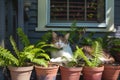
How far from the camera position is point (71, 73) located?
3.62 m

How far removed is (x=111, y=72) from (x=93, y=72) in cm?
29

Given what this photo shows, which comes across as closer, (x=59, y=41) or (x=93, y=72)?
(x=93, y=72)

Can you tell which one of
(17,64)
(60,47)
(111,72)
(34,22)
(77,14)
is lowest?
(111,72)

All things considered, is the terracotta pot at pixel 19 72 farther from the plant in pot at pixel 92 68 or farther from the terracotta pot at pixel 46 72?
the plant in pot at pixel 92 68

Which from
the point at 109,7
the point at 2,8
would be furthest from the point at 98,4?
the point at 2,8

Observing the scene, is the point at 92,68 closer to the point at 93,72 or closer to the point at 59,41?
the point at 93,72

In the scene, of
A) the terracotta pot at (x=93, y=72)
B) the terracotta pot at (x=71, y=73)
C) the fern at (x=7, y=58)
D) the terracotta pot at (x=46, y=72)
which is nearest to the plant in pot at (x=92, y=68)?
the terracotta pot at (x=93, y=72)

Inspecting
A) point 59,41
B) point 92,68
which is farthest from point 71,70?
point 59,41

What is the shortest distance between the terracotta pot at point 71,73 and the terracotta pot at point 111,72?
411mm

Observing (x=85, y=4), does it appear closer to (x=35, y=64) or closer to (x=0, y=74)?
(x=35, y=64)

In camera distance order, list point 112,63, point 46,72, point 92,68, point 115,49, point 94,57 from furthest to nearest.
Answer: point 115,49 < point 112,63 < point 94,57 < point 92,68 < point 46,72

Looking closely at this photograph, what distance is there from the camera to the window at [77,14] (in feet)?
17.9

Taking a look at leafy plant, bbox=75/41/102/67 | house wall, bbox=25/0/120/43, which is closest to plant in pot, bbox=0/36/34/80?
leafy plant, bbox=75/41/102/67

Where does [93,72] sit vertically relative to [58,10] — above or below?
below
